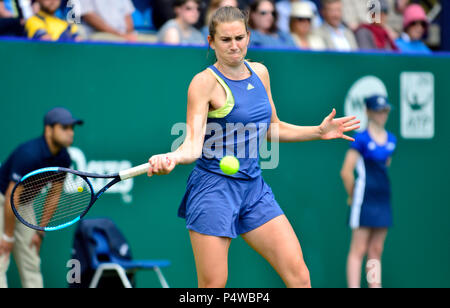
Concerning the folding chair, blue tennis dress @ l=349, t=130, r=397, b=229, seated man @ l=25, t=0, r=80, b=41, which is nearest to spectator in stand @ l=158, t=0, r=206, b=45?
seated man @ l=25, t=0, r=80, b=41

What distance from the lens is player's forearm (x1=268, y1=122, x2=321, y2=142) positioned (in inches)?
175

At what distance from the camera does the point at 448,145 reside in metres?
8.00

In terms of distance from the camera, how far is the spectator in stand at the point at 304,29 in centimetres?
809

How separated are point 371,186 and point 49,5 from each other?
10.5 feet

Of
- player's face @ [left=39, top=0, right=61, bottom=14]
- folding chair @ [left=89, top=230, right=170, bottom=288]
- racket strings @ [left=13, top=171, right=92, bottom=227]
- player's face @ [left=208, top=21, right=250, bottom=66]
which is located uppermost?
player's face @ [left=39, top=0, right=61, bottom=14]

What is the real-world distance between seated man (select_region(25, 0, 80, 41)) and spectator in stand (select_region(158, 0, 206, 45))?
842 millimetres

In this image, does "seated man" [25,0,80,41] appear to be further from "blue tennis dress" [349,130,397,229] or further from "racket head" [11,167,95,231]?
"blue tennis dress" [349,130,397,229]

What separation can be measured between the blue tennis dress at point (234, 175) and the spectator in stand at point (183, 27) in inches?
122

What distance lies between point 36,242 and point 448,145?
13.6 feet

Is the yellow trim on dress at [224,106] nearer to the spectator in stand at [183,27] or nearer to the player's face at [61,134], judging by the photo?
the player's face at [61,134]

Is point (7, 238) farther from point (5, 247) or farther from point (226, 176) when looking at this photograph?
point (226, 176)

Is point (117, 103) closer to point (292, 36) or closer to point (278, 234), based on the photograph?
point (292, 36)

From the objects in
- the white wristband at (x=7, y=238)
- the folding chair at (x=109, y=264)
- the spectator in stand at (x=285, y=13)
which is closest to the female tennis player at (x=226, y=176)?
the folding chair at (x=109, y=264)

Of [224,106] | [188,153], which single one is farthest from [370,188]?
[188,153]
